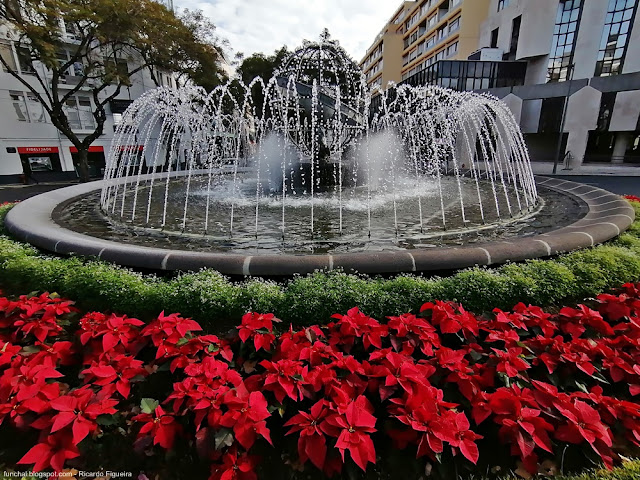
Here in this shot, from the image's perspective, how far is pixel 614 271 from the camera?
4078mm

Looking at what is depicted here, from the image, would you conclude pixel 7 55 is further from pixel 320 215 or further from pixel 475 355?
pixel 475 355

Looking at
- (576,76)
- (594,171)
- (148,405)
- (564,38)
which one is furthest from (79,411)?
(564,38)

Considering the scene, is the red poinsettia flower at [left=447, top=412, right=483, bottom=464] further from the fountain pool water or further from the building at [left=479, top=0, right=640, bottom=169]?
the building at [left=479, top=0, right=640, bottom=169]

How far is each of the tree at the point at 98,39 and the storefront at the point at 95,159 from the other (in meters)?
4.70

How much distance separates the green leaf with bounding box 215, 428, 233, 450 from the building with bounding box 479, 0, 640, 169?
31.3 metres

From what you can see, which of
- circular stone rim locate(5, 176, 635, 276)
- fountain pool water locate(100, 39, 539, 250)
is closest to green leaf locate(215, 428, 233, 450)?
circular stone rim locate(5, 176, 635, 276)

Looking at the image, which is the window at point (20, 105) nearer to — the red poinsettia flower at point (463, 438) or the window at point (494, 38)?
the red poinsettia flower at point (463, 438)

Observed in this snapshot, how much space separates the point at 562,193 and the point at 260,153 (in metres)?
8.76

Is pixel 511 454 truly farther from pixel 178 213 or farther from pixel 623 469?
pixel 178 213

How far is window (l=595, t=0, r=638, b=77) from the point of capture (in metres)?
29.3

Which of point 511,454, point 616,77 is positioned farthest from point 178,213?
point 616,77

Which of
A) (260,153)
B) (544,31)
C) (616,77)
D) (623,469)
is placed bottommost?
(623,469)

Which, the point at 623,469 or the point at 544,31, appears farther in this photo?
the point at 544,31

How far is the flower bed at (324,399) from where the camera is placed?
2.12 metres
